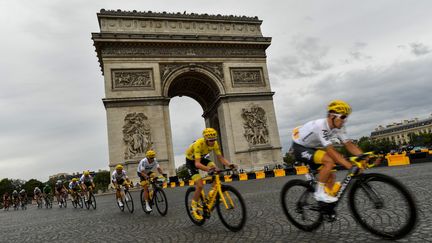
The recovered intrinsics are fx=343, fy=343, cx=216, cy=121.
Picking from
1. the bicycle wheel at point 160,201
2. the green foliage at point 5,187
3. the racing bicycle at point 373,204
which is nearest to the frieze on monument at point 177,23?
the bicycle wheel at point 160,201

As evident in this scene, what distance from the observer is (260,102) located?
30375mm

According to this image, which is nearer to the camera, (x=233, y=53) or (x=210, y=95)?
(x=233, y=53)

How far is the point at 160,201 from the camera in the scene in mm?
8312

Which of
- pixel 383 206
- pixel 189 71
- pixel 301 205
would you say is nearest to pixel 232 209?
pixel 301 205

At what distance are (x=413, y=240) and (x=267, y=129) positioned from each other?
86.6 feet

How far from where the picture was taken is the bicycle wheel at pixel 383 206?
3.51 metres

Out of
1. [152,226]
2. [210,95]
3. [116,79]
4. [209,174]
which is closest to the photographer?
[209,174]

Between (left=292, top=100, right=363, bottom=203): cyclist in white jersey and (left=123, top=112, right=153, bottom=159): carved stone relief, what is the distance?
74.5 feet

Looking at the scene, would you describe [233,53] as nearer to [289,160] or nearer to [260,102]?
[260,102]

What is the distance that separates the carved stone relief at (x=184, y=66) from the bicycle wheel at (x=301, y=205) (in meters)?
24.7

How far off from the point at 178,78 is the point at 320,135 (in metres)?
26.5

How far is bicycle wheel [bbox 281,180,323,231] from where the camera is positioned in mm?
4570

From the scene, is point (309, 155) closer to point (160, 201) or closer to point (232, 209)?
point (232, 209)

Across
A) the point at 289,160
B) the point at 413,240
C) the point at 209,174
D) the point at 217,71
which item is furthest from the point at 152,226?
the point at 289,160
